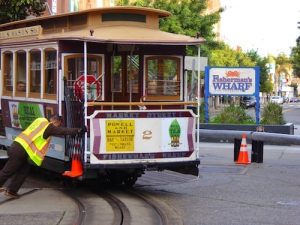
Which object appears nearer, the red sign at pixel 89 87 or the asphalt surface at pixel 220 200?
the asphalt surface at pixel 220 200

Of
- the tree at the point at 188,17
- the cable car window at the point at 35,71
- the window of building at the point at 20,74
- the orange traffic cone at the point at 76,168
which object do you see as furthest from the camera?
the tree at the point at 188,17

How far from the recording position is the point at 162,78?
11016 millimetres

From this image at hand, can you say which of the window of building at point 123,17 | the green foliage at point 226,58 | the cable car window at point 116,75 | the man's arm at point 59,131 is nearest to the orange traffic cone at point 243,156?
the cable car window at point 116,75

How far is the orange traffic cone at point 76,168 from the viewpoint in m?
9.69

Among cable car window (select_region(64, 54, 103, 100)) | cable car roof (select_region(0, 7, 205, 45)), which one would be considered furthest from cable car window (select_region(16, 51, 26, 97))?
cable car window (select_region(64, 54, 103, 100))

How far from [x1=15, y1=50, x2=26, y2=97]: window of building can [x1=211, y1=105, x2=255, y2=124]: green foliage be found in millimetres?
12347

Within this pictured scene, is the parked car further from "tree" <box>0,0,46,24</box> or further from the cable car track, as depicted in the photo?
the cable car track

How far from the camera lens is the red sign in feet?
33.0

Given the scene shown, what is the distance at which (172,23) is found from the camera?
109ft

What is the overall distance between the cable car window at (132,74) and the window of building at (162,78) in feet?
0.68

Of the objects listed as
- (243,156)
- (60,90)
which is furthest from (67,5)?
(60,90)

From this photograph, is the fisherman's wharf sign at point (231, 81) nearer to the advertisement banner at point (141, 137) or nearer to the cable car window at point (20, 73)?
the cable car window at point (20, 73)

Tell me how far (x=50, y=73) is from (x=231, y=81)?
13600mm

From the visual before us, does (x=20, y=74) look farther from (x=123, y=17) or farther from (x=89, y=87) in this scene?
(x=123, y=17)
